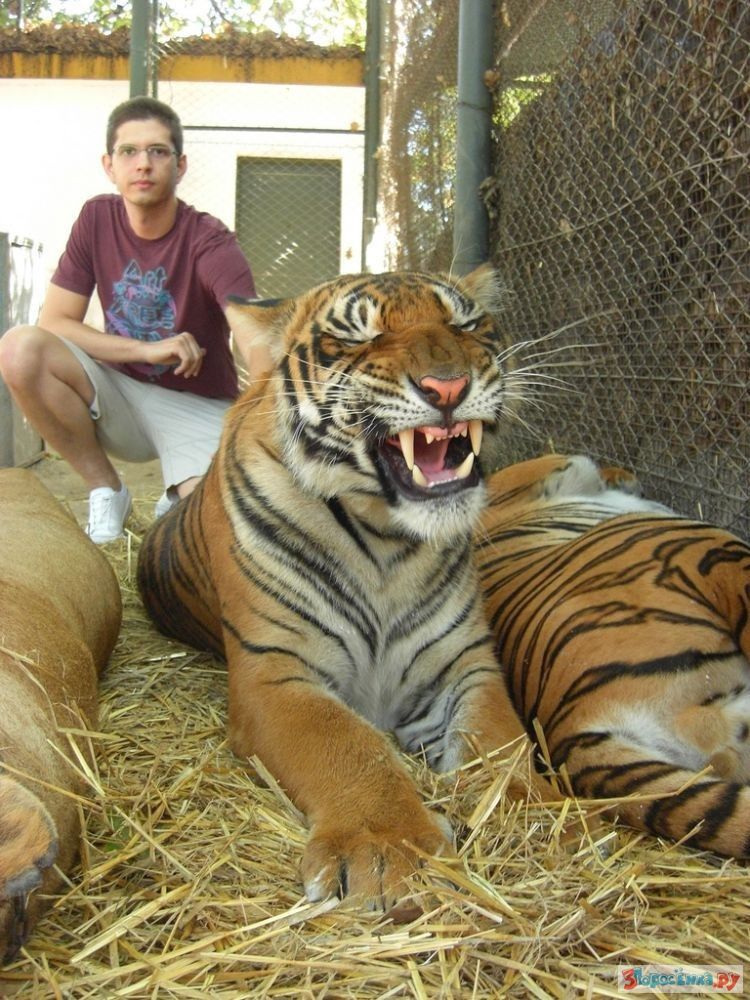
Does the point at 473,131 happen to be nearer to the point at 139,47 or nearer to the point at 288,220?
the point at 139,47

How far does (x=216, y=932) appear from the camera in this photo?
151cm

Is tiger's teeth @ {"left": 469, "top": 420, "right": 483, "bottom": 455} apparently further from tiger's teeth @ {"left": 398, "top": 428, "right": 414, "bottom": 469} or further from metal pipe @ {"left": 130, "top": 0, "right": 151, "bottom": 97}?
metal pipe @ {"left": 130, "top": 0, "right": 151, "bottom": 97}

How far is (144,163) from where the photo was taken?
4301mm

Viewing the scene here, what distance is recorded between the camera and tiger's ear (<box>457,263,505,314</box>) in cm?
265

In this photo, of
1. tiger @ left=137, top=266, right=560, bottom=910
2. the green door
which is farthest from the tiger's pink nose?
the green door

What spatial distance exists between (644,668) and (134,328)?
309cm

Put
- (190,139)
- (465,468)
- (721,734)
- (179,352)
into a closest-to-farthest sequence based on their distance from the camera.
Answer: (721,734)
(465,468)
(179,352)
(190,139)

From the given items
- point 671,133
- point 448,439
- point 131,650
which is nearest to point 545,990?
point 448,439

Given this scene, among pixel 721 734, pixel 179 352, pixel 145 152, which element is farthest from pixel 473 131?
pixel 721 734

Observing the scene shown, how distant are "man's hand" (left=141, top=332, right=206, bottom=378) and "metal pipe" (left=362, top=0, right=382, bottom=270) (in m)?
3.71

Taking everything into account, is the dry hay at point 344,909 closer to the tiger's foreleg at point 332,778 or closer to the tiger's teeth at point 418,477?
the tiger's foreleg at point 332,778

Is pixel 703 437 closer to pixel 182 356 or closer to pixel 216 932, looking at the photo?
pixel 182 356

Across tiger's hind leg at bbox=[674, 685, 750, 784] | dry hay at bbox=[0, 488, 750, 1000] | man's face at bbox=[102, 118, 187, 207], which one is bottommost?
dry hay at bbox=[0, 488, 750, 1000]

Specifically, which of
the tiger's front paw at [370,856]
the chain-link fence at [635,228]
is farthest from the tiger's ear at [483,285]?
the tiger's front paw at [370,856]
